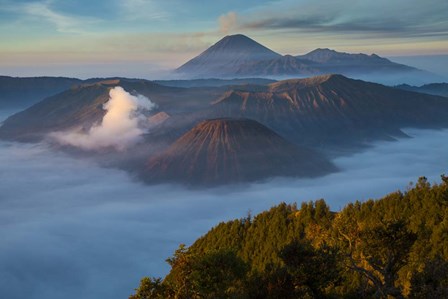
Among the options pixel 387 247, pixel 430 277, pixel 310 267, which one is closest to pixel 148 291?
pixel 310 267

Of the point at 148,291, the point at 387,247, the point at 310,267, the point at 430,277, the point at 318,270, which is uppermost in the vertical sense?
the point at 387,247

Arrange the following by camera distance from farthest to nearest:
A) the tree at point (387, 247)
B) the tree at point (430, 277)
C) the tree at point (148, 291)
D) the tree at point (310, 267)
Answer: the tree at point (310, 267), the tree at point (387, 247), the tree at point (148, 291), the tree at point (430, 277)

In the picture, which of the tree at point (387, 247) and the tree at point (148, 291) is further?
the tree at point (387, 247)

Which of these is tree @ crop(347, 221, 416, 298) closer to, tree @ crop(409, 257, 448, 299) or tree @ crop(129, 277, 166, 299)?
tree @ crop(409, 257, 448, 299)

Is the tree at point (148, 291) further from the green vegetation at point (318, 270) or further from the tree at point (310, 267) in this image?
the tree at point (310, 267)

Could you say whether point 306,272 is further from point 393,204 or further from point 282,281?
point 393,204

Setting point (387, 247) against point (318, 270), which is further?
point (318, 270)

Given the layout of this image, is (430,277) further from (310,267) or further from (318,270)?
(310,267)

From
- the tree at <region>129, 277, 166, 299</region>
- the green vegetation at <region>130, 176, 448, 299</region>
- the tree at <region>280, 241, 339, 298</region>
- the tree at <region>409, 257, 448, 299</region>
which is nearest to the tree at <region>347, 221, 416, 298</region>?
the green vegetation at <region>130, 176, 448, 299</region>

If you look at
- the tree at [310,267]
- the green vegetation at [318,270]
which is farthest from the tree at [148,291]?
the tree at [310,267]

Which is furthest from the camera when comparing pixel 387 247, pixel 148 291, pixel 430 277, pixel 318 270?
pixel 318 270

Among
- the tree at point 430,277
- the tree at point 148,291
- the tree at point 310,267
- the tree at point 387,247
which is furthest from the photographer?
the tree at point 310,267
